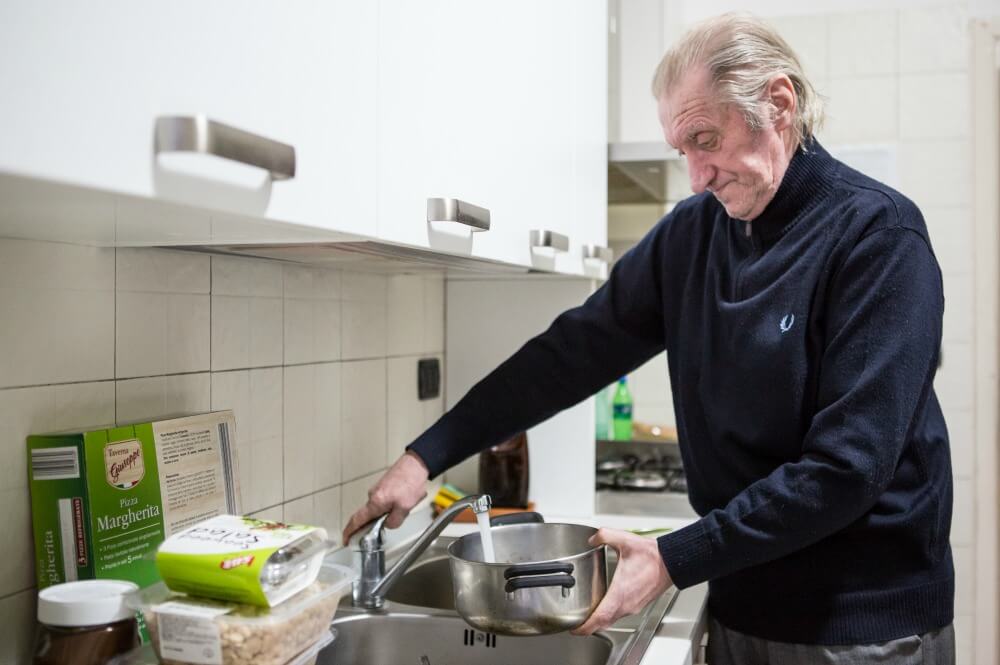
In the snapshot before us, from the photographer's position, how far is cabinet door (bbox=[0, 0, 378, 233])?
1.80 ft

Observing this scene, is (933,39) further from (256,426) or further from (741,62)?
(256,426)

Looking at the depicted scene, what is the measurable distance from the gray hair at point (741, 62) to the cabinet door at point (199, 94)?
0.53m

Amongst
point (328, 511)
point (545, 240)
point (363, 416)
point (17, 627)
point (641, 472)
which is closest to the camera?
point (17, 627)

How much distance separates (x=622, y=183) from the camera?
2357mm

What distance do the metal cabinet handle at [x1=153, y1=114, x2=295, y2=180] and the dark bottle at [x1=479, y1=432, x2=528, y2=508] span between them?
129 cm

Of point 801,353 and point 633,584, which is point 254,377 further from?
point 801,353

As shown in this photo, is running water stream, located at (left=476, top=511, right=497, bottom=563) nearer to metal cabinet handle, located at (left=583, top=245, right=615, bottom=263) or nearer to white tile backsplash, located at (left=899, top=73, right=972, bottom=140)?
metal cabinet handle, located at (left=583, top=245, right=615, bottom=263)

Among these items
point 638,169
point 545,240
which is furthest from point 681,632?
point 638,169

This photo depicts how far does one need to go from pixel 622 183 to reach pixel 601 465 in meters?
0.74

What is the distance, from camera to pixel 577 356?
155 centimetres

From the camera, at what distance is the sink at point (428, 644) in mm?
1295

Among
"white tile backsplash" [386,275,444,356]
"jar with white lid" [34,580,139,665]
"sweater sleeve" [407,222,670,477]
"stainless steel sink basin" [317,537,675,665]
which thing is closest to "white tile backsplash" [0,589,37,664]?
"jar with white lid" [34,580,139,665]

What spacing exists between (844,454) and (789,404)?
142 mm

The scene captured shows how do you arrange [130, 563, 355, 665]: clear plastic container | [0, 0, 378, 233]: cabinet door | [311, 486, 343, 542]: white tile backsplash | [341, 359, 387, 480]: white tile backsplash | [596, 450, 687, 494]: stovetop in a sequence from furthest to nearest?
[596, 450, 687, 494]: stovetop < [341, 359, 387, 480]: white tile backsplash < [311, 486, 343, 542]: white tile backsplash < [130, 563, 355, 665]: clear plastic container < [0, 0, 378, 233]: cabinet door
